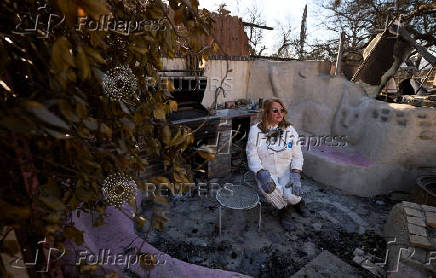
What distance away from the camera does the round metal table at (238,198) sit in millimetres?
3348

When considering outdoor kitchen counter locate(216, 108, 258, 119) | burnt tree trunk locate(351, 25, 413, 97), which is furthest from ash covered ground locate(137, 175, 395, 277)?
burnt tree trunk locate(351, 25, 413, 97)

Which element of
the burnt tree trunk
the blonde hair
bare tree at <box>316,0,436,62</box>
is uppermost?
bare tree at <box>316,0,436,62</box>

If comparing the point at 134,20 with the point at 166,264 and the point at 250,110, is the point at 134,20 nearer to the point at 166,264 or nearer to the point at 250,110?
the point at 166,264

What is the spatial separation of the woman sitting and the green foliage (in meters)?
2.87

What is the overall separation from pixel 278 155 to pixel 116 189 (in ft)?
10.6

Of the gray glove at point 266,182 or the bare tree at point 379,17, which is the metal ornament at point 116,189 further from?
the bare tree at point 379,17

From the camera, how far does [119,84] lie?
3.01 feet

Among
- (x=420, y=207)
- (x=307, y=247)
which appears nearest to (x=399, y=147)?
(x=420, y=207)

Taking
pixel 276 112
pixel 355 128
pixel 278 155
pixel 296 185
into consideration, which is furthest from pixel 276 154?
pixel 355 128

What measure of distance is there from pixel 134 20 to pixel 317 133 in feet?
19.2

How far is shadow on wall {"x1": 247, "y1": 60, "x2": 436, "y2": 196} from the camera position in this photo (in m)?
4.55

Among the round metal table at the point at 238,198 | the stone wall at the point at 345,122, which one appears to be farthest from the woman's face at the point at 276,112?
the round metal table at the point at 238,198

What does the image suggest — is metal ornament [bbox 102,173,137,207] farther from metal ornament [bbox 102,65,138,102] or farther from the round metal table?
the round metal table

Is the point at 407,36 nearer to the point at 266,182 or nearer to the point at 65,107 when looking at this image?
the point at 266,182
